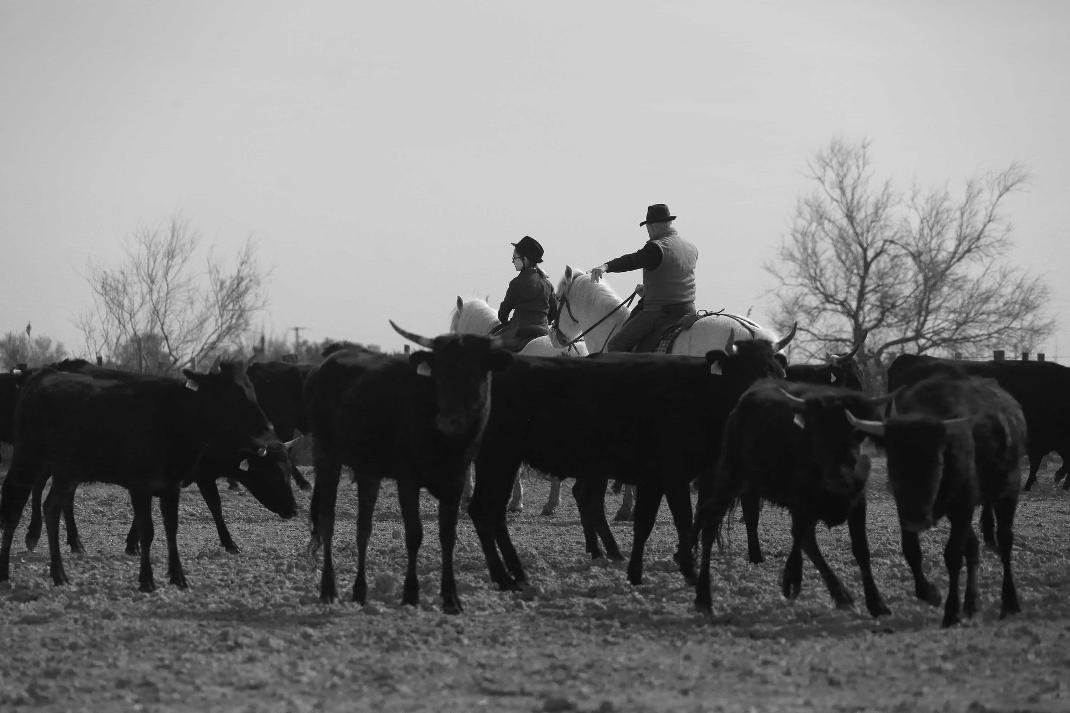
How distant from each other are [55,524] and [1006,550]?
7.00 meters

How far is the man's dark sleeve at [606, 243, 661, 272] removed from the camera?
1354cm

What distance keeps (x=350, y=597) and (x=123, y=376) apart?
127 inches

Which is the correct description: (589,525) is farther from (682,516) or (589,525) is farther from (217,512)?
(217,512)

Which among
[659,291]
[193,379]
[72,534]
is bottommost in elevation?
[72,534]

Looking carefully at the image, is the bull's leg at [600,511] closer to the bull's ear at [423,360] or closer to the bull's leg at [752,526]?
the bull's leg at [752,526]

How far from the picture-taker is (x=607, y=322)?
599 inches

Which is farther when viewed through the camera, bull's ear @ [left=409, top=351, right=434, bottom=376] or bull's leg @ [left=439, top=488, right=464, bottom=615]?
bull's ear @ [left=409, top=351, right=434, bottom=376]

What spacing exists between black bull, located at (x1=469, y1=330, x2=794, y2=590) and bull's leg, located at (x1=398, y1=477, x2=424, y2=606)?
108 cm

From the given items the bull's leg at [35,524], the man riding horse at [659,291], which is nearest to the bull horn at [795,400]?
the man riding horse at [659,291]

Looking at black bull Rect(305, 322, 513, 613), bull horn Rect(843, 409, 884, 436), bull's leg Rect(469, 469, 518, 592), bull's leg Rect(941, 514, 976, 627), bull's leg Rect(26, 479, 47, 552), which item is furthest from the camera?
bull's leg Rect(26, 479, 47, 552)

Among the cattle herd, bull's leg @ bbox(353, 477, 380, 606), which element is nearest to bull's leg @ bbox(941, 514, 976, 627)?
the cattle herd

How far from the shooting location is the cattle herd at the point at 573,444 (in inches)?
359

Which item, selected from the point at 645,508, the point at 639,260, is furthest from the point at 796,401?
the point at 639,260

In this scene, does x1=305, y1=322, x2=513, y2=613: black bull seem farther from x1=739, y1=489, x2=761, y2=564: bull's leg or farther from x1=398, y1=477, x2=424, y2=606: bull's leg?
x1=739, y1=489, x2=761, y2=564: bull's leg
